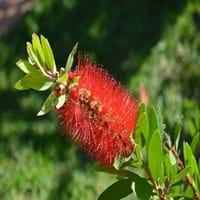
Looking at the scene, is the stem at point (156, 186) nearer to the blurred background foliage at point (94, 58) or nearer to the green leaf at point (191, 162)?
the green leaf at point (191, 162)

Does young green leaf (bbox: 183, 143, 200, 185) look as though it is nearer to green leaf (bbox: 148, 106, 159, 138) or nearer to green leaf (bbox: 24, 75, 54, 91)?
green leaf (bbox: 148, 106, 159, 138)

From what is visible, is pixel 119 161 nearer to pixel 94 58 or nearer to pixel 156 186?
pixel 156 186

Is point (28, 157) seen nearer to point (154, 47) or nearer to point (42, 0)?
point (154, 47)

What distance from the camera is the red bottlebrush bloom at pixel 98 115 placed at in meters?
1.32

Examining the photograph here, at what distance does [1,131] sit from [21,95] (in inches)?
16.6

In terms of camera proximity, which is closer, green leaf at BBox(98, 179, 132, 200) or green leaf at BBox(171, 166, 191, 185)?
green leaf at BBox(171, 166, 191, 185)

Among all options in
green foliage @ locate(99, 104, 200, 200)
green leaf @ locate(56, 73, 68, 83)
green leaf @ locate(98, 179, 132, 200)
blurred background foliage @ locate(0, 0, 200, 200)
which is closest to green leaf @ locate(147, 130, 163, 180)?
green foliage @ locate(99, 104, 200, 200)

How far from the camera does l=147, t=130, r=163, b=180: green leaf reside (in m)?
1.38

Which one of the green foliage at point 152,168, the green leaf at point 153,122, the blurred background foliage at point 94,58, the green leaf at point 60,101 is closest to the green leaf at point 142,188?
the green foliage at point 152,168

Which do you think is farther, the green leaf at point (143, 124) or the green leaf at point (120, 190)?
the green leaf at point (120, 190)

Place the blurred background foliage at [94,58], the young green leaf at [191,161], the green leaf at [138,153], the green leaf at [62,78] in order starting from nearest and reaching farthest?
1. the green leaf at [62,78]
2. the green leaf at [138,153]
3. the young green leaf at [191,161]
4. the blurred background foliage at [94,58]

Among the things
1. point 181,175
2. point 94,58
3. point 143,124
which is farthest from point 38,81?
point 94,58

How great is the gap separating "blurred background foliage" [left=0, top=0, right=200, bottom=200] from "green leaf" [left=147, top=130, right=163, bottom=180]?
1961mm

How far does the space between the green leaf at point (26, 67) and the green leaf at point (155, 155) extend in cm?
26
